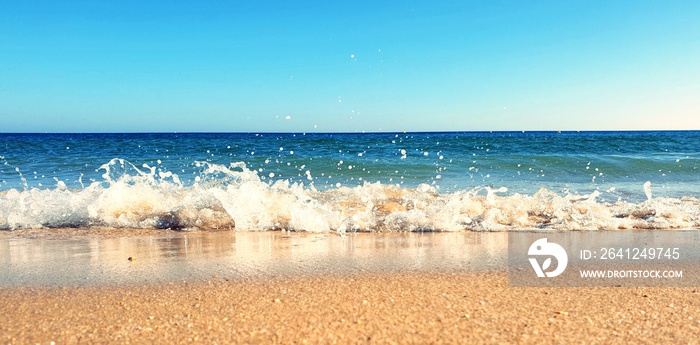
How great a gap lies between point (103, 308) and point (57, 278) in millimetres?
788

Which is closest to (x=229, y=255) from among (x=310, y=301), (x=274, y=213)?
(x=310, y=301)

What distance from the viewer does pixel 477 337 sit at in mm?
1908

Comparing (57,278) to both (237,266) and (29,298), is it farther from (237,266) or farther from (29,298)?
(237,266)

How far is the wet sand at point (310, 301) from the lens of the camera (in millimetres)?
1947

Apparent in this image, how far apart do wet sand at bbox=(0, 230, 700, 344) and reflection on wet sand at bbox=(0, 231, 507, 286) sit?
0.06 ft

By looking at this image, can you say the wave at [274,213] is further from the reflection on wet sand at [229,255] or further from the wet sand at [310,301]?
the wet sand at [310,301]

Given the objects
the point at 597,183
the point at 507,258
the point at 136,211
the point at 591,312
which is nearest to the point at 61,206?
the point at 136,211

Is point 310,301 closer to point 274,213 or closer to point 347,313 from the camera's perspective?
point 347,313

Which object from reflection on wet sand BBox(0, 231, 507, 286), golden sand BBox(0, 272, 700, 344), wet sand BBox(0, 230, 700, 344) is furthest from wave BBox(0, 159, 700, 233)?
golden sand BBox(0, 272, 700, 344)

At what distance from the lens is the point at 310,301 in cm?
234

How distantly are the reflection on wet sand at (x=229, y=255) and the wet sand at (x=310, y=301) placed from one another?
18mm

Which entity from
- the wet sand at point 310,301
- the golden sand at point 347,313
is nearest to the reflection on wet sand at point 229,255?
the wet sand at point 310,301

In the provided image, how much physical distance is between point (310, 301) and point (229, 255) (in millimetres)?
1308

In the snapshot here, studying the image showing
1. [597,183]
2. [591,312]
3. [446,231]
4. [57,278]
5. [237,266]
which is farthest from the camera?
[597,183]
